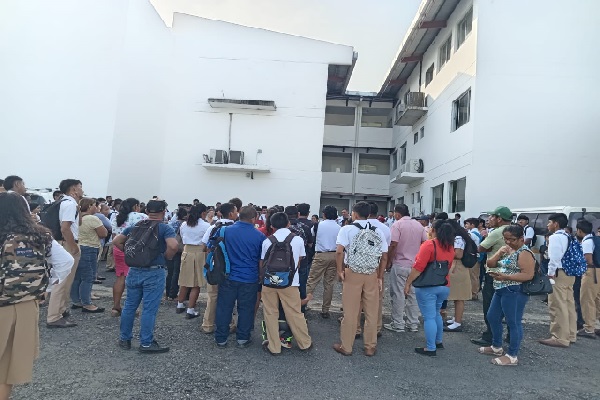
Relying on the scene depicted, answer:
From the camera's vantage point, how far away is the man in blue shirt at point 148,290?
4.58 meters

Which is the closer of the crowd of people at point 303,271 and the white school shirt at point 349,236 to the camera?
the crowd of people at point 303,271

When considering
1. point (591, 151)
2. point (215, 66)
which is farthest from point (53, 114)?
point (591, 151)

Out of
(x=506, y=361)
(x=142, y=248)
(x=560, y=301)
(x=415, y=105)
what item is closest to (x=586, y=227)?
(x=560, y=301)

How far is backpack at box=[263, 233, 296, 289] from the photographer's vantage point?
4688 mm

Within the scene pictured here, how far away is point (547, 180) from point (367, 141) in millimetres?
14011

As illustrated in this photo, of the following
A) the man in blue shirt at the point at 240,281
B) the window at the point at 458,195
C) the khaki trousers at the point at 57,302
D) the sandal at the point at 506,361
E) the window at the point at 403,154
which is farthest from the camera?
the window at the point at 403,154

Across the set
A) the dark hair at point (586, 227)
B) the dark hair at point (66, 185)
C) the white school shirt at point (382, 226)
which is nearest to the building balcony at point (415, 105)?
the dark hair at point (586, 227)

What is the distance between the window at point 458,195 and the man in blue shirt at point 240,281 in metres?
11.5

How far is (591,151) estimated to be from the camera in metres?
13.7

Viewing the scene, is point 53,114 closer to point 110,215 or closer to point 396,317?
point 110,215

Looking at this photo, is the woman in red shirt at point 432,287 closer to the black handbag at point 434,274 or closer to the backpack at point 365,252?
the black handbag at point 434,274

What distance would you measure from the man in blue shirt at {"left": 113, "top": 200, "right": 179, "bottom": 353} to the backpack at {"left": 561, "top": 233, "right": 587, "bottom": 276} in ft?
16.9

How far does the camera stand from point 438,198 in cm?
1794

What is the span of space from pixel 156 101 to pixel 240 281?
16116 mm
